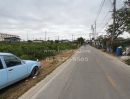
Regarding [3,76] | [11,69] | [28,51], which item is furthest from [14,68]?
[28,51]

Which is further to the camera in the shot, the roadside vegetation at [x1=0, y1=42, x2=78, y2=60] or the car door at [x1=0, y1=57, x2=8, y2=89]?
the roadside vegetation at [x1=0, y1=42, x2=78, y2=60]

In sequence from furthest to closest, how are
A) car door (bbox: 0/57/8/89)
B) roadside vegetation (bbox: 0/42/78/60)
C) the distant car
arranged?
roadside vegetation (bbox: 0/42/78/60) → the distant car → car door (bbox: 0/57/8/89)

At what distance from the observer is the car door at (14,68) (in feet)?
34.9

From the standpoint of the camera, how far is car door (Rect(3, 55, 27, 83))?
34.9 ft

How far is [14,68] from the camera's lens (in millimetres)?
11078

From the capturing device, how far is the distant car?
10086mm

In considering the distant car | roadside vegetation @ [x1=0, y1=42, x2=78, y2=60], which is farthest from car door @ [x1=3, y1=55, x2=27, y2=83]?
roadside vegetation @ [x1=0, y1=42, x2=78, y2=60]

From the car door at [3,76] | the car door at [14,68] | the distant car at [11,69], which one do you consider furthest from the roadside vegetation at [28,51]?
the car door at [3,76]

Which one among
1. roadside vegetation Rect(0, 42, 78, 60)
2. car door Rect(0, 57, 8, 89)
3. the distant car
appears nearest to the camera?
car door Rect(0, 57, 8, 89)

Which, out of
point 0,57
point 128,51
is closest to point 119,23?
point 128,51

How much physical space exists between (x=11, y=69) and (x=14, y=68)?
0.35 metres

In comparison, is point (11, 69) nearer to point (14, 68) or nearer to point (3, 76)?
point (14, 68)

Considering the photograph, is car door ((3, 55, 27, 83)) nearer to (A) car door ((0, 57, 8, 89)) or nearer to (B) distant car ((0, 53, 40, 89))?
(B) distant car ((0, 53, 40, 89))

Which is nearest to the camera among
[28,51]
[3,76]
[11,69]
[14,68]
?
[3,76]
